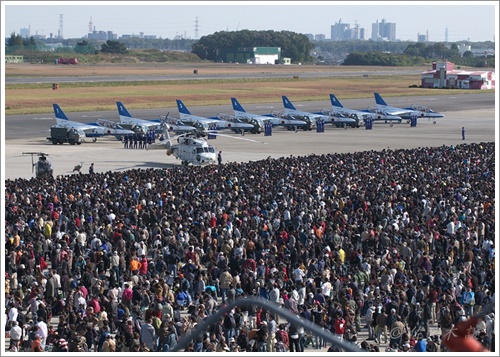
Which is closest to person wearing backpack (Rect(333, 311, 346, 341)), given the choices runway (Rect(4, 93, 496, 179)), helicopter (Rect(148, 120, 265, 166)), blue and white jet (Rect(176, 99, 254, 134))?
helicopter (Rect(148, 120, 265, 166))

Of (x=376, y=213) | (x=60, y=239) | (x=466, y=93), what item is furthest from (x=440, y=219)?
(x=466, y=93)

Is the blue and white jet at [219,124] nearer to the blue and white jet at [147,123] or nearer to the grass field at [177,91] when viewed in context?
the blue and white jet at [147,123]

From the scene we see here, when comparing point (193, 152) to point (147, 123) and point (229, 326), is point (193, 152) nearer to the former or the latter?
point (147, 123)

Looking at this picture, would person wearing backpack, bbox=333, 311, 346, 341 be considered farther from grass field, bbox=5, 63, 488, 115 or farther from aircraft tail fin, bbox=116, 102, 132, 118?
grass field, bbox=5, 63, 488, 115

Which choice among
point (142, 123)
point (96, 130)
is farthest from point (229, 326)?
point (142, 123)

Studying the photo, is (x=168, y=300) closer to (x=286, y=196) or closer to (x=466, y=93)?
(x=286, y=196)
